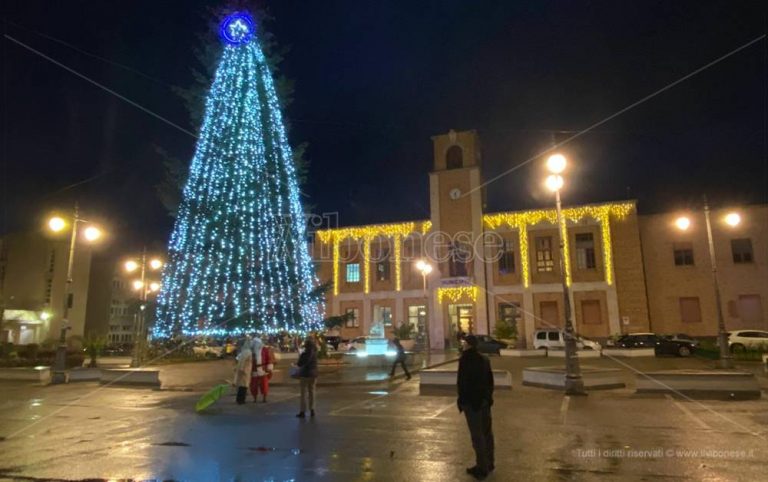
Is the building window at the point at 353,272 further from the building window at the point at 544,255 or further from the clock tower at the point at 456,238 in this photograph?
the building window at the point at 544,255

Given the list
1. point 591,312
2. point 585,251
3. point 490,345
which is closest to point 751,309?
point 591,312

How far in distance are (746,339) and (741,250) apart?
28.7 ft

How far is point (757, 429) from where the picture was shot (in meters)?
8.37

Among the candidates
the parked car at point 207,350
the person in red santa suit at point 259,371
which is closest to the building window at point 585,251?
the parked car at point 207,350

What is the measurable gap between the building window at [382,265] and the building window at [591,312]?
15.3 metres

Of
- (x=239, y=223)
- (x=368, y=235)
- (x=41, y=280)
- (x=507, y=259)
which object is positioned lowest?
(x=239, y=223)

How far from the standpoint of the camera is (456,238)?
38969 mm

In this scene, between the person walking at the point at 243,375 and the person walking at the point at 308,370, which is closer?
the person walking at the point at 308,370

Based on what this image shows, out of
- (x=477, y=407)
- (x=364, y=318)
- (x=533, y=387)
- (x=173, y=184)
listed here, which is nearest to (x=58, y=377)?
(x=173, y=184)

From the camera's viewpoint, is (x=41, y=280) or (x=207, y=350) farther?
(x=41, y=280)

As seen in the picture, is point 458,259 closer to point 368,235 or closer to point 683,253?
point 368,235

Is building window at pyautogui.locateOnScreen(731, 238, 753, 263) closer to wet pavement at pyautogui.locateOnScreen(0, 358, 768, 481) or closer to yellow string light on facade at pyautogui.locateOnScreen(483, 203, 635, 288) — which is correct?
yellow string light on facade at pyautogui.locateOnScreen(483, 203, 635, 288)

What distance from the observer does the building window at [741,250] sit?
110ft

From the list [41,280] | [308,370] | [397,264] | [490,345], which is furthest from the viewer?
[41,280]
